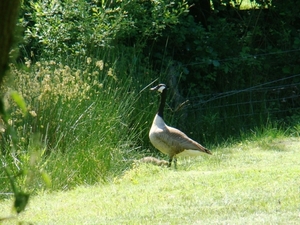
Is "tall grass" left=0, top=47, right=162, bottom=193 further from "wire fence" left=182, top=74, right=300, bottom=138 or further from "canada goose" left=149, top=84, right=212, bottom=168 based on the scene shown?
"wire fence" left=182, top=74, right=300, bottom=138

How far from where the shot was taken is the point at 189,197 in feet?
25.0

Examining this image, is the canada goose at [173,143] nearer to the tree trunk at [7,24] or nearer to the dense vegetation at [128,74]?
the dense vegetation at [128,74]

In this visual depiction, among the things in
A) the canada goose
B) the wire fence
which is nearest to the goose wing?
the canada goose

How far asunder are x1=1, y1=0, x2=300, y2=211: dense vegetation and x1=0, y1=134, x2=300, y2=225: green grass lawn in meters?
0.61

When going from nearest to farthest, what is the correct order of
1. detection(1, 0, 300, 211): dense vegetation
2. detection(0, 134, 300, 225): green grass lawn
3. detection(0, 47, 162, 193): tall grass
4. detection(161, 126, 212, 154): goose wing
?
detection(0, 134, 300, 225): green grass lawn < detection(0, 47, 162, 193): tall grass < detection(1, 0, 300, 211): dense vegetation < detection(161, 126, 212, 154): goose wing

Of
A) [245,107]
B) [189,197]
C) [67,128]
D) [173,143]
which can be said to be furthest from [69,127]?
[245,107]

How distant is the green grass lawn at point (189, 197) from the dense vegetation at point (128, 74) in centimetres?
61

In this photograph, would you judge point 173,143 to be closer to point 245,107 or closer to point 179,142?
point 179,142

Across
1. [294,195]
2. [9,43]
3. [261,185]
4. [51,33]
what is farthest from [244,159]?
[9,43]

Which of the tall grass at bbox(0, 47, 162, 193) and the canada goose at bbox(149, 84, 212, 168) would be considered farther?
the canada goose at bbox(149, 84, 212, 168)

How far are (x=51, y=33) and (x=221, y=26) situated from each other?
437 centimetres

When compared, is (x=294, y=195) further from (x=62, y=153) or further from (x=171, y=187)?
(x=62, y=153)

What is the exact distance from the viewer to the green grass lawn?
675 cm

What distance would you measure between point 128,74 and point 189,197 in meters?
5.17
